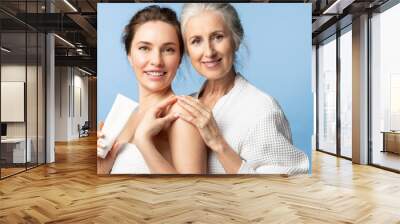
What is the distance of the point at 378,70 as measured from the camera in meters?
8.20

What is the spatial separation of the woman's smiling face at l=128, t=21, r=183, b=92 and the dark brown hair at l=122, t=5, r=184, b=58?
53 mm

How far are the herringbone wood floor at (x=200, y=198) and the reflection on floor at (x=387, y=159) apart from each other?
401 millimetres

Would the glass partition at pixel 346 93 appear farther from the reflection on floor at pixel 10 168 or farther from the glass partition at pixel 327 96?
the reflection on floor at pixel 10 168

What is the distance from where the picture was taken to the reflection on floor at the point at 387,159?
24.9 ft

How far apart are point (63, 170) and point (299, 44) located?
4.78 metres

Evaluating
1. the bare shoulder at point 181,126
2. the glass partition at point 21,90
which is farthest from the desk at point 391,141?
the glass partition at point 21,90

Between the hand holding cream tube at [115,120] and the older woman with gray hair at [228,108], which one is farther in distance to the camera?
the hand holding cream tube at [115,120]

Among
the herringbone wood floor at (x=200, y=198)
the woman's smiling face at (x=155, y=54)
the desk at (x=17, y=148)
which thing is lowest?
the herringbone wood floor at (x=200, y=198)

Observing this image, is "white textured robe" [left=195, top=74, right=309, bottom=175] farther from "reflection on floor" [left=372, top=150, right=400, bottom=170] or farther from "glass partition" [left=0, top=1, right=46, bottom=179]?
"glass partition" [left=0, top=1, right=46, bottom=179]

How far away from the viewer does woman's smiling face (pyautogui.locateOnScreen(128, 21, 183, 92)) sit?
21.0ft

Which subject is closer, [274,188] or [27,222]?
[27,222]

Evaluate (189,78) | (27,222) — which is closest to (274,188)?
(189,78)

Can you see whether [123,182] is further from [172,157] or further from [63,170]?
[63,170]

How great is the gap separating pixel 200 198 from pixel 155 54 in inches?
97.3
